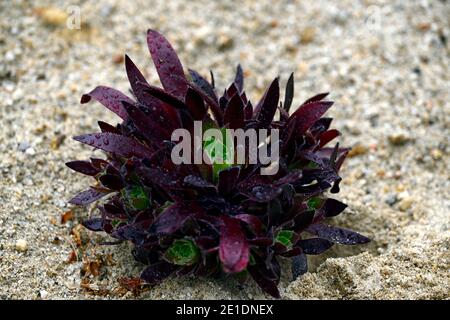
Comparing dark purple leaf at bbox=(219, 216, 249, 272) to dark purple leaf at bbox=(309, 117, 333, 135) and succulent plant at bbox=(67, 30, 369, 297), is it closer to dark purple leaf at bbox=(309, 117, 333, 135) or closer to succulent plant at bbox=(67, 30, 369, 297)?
succulent plant at bbox=(67, 30, 369, 297)

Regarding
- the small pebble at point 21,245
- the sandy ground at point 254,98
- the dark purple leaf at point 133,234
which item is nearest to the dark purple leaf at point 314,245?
the sandy ground at point 254,98

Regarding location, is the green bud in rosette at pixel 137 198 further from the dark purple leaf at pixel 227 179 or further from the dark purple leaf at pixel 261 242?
the dark purple leaf at pixel 261 242

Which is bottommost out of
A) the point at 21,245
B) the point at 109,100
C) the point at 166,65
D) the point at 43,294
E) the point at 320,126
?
the point at 43,294

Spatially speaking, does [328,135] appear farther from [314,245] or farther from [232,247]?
[232,247]

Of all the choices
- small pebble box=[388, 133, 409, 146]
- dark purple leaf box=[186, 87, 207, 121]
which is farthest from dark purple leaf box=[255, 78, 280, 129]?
small pebble box=[388, 133, 409, 146]

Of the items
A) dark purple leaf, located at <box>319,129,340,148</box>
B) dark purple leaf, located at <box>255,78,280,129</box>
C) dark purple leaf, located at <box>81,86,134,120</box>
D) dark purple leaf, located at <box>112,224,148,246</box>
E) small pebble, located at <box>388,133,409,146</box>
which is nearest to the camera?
dark purple leaf, located at <box>112,224,148,246</box>

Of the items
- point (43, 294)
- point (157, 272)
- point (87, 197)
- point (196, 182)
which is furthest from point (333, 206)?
point (43, 294)
